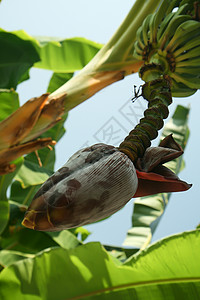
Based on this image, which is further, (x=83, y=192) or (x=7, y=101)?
(x=7, y=101)

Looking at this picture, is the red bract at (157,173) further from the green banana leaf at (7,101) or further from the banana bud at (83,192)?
the green banana leaf at (7,101)

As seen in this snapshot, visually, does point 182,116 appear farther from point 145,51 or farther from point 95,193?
point 95,193

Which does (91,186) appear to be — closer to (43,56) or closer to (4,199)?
(4,199)

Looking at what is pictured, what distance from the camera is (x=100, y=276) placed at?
34.2 inches

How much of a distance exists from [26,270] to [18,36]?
3.07 ft

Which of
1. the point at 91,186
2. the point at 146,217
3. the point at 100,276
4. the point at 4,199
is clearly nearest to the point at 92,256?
the point at 100,276

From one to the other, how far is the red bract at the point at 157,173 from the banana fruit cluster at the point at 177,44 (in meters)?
0.15

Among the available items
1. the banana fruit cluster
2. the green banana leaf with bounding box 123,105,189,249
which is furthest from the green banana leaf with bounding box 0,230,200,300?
the green banana leaf with bounding box 123,105,189,249

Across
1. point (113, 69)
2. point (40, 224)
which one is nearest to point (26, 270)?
point (113, 69)

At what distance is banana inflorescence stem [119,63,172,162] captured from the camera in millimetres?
296

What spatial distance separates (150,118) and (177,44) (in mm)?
155

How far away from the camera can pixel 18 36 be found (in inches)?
52.3

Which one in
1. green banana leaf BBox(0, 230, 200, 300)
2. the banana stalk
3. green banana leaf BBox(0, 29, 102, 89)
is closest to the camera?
the banana stalk

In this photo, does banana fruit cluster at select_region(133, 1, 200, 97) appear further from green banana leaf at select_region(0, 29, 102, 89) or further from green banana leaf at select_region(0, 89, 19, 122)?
green banana leaf at select_region(0, 29, 102, 89)
